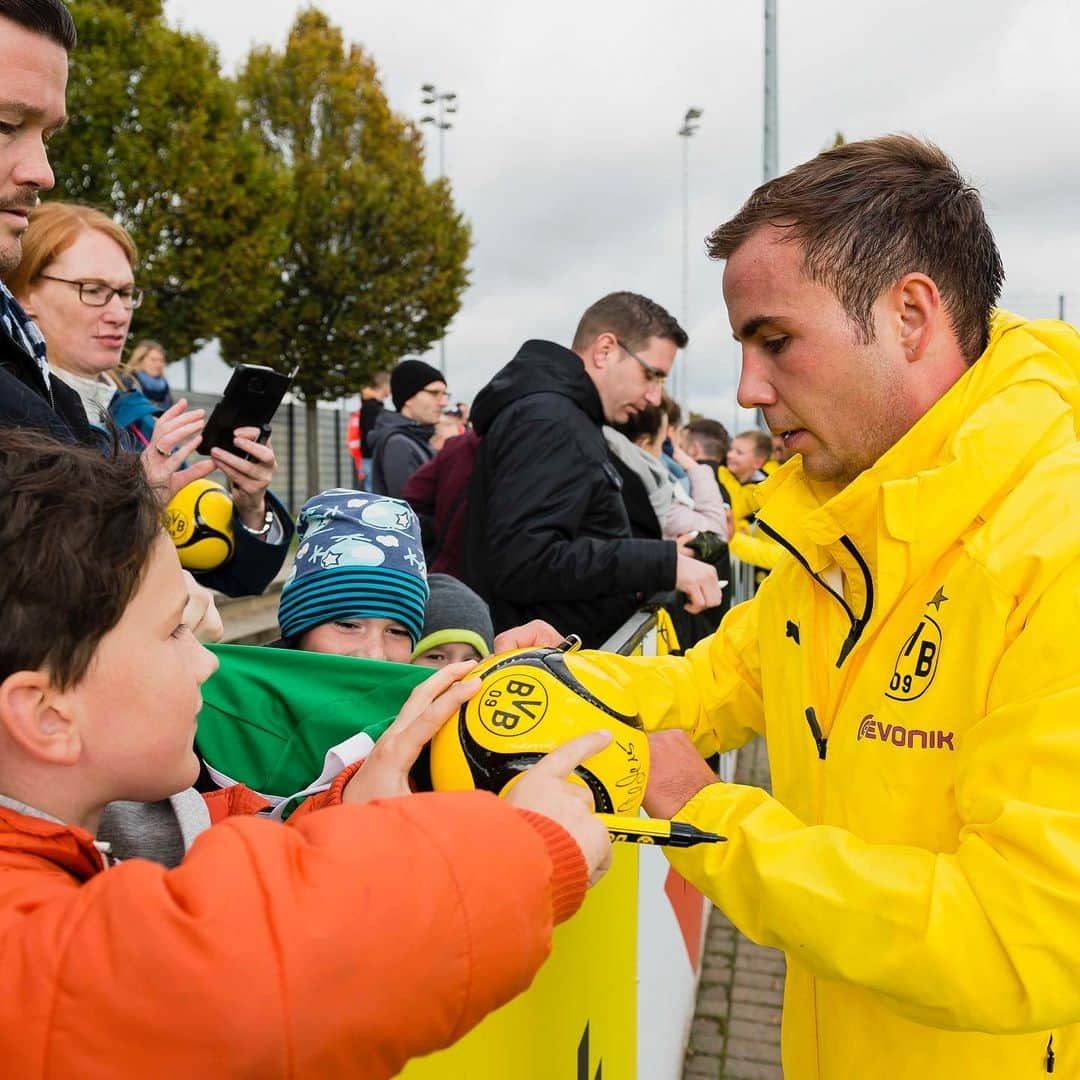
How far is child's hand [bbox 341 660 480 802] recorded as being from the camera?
1489 mm

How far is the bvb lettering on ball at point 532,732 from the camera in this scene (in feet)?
5.13

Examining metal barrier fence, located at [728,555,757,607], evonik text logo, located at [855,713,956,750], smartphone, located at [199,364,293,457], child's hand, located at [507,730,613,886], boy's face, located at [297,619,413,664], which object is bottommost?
child's hand, located at [507,730,613,886]

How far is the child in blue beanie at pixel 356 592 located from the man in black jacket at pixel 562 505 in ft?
4.14

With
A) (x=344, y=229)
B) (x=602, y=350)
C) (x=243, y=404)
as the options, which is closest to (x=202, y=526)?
(x=243, y=404)

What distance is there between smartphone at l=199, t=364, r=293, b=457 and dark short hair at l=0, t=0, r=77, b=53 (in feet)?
4.22

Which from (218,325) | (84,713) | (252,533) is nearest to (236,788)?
(84,713)

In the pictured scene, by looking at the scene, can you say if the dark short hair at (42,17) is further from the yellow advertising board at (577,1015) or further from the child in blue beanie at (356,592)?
the yellow advertising board at (577,1015)

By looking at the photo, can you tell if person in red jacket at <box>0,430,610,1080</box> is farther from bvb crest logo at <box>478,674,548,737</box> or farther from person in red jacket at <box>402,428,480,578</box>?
person in red jacket at <box>402,428,480,578</box>

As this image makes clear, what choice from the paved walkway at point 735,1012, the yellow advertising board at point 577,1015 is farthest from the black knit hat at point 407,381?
the yellow advertising board at point 577,1015

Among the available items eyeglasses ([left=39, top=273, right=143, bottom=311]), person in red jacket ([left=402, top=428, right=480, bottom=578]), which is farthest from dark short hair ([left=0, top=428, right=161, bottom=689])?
person in red jacket ([left=402, top=428, right=480, bottom=578])

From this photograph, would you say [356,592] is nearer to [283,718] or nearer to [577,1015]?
[283,718]

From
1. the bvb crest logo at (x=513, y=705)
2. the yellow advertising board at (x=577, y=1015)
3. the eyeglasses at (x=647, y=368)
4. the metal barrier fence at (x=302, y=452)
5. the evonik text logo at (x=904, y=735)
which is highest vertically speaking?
the metal barrier fence at (x=302, y=452)

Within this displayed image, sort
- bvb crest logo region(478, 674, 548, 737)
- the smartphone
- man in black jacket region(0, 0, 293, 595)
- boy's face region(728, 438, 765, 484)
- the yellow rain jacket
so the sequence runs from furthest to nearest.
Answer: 1. boy's face region(728, 438, 765, 484)
2. the smartphone
3. man in black jacket region(0, 0, 293, 595)
4. bvb crest logo region(478, 674, 548, 737)
5. the yellow rain jacket

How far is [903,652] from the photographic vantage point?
166 cm
